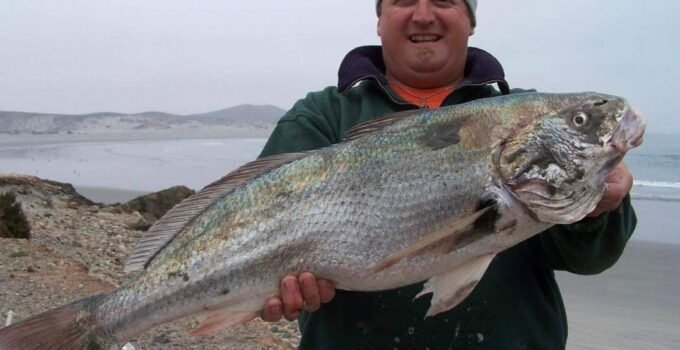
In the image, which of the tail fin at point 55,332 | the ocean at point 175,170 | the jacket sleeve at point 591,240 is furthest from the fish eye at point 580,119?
the ocean at point 175,170

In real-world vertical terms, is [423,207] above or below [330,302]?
above

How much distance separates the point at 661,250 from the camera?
541 inches

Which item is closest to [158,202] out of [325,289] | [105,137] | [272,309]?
[272,309]

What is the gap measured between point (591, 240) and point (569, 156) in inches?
17.7

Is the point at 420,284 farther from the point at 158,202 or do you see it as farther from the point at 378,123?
the point at 158,202

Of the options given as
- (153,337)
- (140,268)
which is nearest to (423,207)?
(140,268)

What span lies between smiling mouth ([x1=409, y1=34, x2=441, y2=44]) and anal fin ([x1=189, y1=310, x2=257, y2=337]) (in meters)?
1.72

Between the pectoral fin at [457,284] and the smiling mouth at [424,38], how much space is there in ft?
4.46

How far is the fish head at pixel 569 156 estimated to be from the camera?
118 inches

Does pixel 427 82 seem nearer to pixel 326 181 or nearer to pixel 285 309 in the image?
pixel 326 181

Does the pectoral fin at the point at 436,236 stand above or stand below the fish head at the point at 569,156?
below

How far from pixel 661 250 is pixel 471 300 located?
38.8 ft

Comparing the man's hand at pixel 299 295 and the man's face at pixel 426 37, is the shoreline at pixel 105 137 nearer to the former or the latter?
the man's face at pixel 426 37

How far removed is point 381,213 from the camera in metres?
3.15
